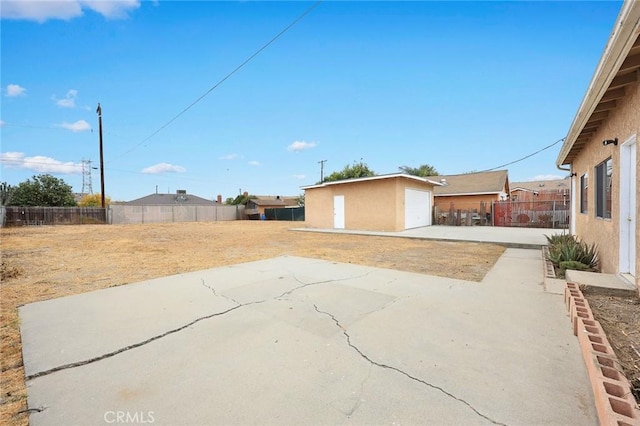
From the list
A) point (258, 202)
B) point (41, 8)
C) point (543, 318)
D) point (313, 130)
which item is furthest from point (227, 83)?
point (258, 202)

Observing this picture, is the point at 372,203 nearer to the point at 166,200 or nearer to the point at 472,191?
the point at 472,191

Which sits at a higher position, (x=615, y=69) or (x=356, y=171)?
(x=356, y=171)

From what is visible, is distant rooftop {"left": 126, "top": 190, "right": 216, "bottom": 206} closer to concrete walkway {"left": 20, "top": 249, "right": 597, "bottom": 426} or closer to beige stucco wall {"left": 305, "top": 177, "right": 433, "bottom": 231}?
beige stucco wall {"left": 305, "top": 177, "right": 433, "bottom": 231}

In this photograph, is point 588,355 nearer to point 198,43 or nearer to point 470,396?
point 470,396

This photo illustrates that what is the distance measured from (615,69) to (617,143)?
6.36 ft

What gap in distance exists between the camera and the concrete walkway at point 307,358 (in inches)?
69.5

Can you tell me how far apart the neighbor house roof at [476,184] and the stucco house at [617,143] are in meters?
16.7

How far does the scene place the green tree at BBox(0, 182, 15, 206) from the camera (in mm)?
29042

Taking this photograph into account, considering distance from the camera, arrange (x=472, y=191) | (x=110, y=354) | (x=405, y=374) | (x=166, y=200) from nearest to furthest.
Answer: (x=405, y=374) < (x=110, y=354) < (x=472, y=191) < (x=166, y=200)

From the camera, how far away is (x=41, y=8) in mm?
7977

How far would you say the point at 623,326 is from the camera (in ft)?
9.02

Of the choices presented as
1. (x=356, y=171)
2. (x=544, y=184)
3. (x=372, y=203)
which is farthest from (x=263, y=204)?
(x=544, y=184)

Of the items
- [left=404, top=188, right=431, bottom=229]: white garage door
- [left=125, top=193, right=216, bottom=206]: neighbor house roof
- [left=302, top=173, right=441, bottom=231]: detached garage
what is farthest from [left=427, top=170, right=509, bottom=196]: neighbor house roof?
[left=125, top=193, right=216, bottom=206]: neighbor house roof

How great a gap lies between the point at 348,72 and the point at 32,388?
14.4 metres
